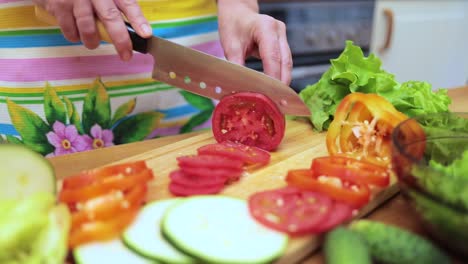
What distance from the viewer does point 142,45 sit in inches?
52.4

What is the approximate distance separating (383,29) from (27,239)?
3043mm

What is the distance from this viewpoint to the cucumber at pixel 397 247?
814mm

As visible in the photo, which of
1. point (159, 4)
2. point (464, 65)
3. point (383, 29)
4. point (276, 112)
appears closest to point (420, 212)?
point (276, 112)

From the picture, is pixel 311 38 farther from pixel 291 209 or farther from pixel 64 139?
pixel 291 209

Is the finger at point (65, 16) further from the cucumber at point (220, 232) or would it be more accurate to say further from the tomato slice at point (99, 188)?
the cucumber at point (220, 232)

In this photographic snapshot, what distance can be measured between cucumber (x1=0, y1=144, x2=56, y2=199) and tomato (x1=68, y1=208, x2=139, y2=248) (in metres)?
0.13

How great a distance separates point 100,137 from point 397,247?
107 centimetres

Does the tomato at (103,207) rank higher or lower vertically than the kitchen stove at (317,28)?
higher

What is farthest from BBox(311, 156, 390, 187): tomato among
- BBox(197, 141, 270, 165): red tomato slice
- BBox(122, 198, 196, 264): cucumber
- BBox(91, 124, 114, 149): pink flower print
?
BBox(91, 124, 114, 149): pink flower print

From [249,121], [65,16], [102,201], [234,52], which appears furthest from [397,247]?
[65,16]

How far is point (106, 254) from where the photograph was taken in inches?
33.6

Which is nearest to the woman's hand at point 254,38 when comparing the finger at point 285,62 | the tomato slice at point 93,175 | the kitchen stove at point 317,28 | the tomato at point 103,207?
the finger at point 285,62

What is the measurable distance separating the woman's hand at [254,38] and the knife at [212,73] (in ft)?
0.40

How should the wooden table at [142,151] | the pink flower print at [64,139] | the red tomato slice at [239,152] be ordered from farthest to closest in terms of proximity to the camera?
the pink flower print at [64,139] < the red tomato slice at [239,152] < the wooden table at [142,151]
